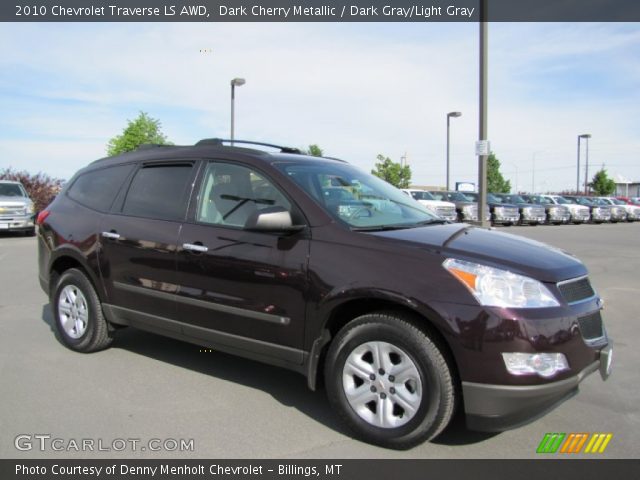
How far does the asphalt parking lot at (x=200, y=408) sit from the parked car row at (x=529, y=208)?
19239mm

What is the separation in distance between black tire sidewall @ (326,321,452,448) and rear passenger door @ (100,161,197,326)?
1.49 metres

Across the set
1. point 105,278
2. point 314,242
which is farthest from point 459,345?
point 105,278

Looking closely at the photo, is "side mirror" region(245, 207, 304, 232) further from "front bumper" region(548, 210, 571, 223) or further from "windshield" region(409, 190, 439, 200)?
"front bumper" region(548, 210, 571, 223)

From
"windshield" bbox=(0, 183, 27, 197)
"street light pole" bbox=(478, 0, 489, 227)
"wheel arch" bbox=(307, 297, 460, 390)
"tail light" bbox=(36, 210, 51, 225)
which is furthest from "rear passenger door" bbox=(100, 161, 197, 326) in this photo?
"windshield" bbox=(0, 183, 27, 197)

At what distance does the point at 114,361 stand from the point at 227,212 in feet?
6.14

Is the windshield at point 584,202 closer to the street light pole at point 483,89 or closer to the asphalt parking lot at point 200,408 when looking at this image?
the street light pole at point 483,89

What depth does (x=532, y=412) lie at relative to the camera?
3086 mm

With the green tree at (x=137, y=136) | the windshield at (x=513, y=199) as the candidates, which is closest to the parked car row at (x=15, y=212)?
the green tree at (x=137, y=136)

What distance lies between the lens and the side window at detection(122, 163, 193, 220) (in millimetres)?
4449

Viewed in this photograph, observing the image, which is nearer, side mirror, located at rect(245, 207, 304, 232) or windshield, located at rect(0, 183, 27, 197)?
side mirror, located at rect(245, 207, 304, 232)

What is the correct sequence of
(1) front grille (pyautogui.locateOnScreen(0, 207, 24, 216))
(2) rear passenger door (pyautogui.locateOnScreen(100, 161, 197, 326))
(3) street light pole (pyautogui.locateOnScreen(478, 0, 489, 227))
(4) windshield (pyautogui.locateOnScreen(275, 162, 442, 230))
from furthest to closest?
(1) front grille (pyautogui.locateOnScreen(0, 207, 24, 216)), (3) street light pole (pyautogui.locateOnScreen(478, 0, 489, 227)), (2) rear passenger door (pyautogui.locateOnScreen(100, 161, 197, 326)), (4) windshield (pyautogui.locateOnScreen(275, 162, 442, 230))

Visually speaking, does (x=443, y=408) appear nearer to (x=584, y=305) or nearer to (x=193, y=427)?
(x=584, y=305)
